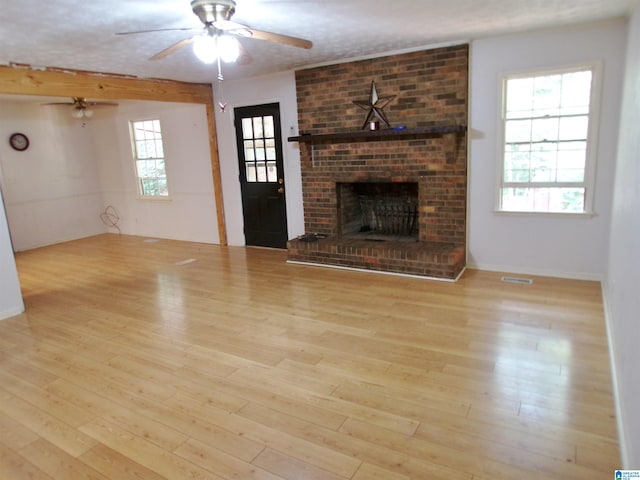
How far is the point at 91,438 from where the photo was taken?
234cm

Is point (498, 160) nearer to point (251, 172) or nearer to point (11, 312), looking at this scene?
point (251, 172)

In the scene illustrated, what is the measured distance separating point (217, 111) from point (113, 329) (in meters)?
3.86

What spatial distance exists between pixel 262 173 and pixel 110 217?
3921 mm

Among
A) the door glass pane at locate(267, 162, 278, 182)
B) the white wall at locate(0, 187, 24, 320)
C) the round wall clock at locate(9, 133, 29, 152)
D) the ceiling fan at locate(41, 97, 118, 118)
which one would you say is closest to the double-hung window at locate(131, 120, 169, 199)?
the ceiling fan at locate(41, 97, 118, 118)

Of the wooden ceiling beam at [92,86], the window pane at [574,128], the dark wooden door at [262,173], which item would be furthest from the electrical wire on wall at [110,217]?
the window pane at [574,128]

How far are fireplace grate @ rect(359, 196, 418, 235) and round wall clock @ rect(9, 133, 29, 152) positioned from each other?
5746mm

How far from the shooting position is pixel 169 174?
7281mm

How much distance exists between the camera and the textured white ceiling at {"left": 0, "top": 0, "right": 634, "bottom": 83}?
3.00 metres

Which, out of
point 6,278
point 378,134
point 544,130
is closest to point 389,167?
point 378,134

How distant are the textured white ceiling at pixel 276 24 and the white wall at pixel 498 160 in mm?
222

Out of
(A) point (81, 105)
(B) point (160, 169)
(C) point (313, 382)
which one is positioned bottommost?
(C) point (313, 382)

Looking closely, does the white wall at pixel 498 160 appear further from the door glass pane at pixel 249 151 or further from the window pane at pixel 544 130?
the door glass pane at pixel 249 151

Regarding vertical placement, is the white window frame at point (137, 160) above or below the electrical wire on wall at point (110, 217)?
above

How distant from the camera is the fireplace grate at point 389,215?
553cm
